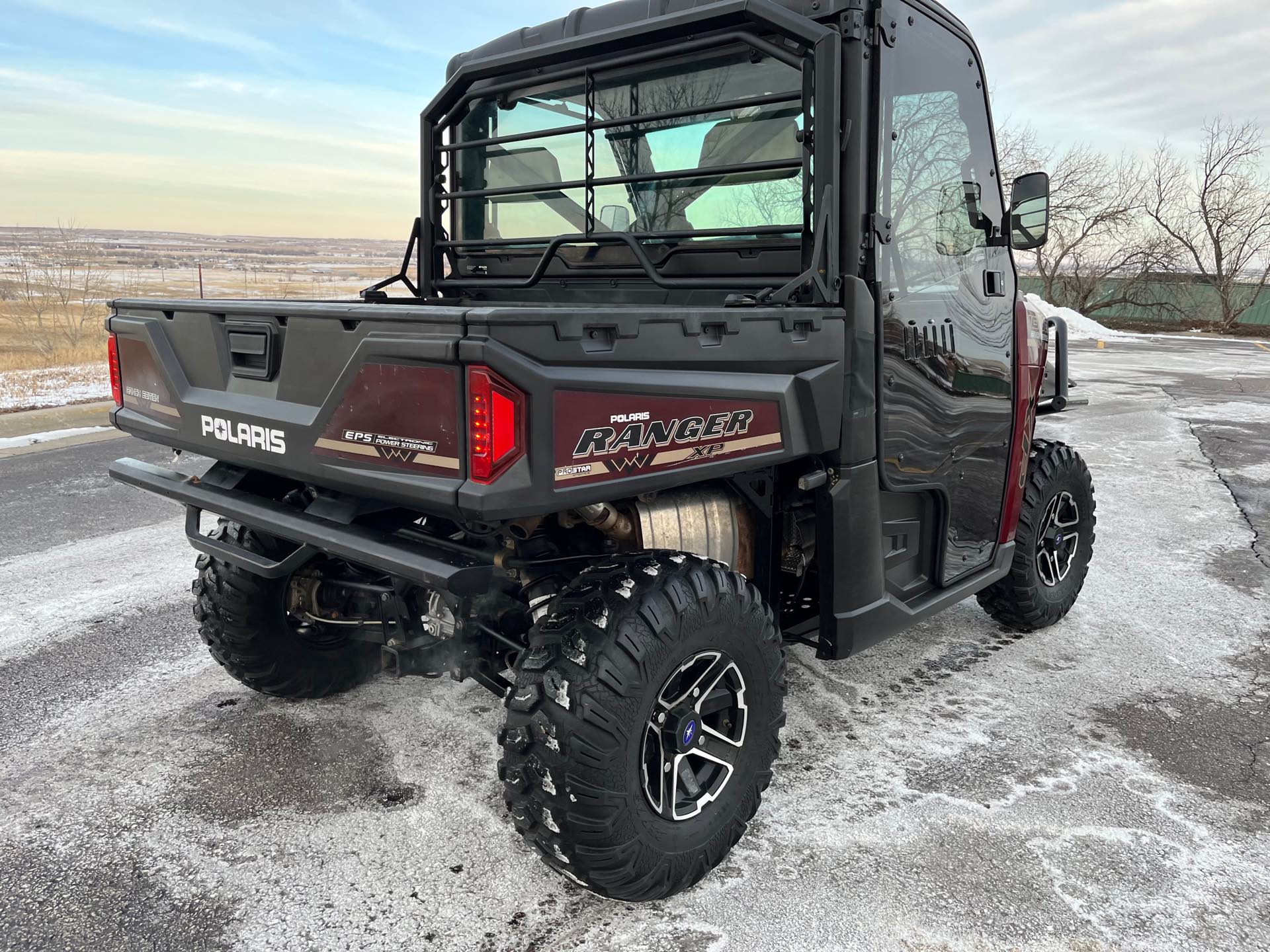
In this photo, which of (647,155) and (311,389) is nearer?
(311,389)

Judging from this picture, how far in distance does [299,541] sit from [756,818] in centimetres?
158

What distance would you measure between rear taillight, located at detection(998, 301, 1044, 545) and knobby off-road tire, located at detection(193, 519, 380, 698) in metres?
2.77

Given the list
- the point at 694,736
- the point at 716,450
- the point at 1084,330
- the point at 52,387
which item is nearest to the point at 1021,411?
the point at 716,450

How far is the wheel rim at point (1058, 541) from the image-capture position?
4422 mm

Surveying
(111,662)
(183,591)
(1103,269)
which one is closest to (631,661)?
(111,662)

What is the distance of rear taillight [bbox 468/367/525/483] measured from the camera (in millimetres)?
1995

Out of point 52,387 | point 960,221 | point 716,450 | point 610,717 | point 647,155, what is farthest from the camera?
point 52,387

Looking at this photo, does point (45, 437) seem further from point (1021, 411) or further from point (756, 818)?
point (1021, 411)

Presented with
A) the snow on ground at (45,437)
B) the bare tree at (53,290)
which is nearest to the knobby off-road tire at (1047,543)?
the snow on ground at (45,437)

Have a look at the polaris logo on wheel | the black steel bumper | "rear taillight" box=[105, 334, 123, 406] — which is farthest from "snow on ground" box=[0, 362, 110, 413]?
the polaris logo on wheel

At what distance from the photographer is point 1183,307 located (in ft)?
107

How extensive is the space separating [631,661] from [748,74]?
2.00m

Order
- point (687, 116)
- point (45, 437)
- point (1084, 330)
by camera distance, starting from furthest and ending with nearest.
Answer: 1. point (1084, 330)
2. point (45, 437)
3. point (687, 116)

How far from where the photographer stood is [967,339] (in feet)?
11.8
